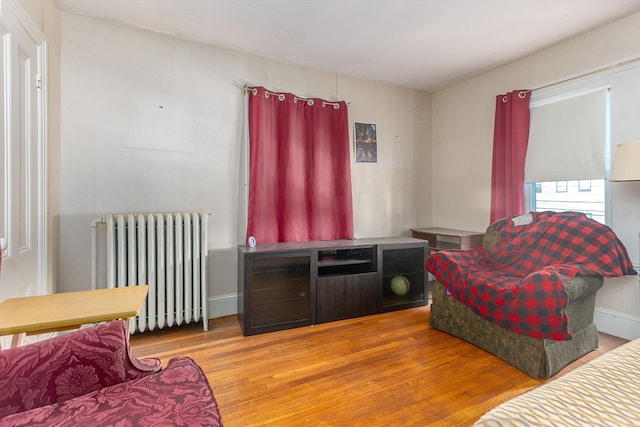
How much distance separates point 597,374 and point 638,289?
7.38 ft

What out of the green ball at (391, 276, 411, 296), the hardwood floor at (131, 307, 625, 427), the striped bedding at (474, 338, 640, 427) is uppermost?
the striped bedding at (474, 338, 640, 427)

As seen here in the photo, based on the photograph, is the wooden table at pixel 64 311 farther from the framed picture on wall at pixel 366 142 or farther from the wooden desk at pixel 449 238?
the wooden desk at pixel 449 238

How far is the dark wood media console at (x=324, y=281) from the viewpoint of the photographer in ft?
8.14

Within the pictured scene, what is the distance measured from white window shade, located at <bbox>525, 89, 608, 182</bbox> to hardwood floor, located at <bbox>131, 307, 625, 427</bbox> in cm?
140

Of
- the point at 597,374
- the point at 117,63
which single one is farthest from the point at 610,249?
the point at 117,63

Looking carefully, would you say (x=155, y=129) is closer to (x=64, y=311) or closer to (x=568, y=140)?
(x=64, y=311)

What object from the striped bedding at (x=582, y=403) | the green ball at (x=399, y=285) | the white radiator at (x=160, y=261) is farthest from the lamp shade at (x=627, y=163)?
the white radiator at (x=160, y=261)

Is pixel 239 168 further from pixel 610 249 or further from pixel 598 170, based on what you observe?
pixel 598 170

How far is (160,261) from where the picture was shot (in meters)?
2.31

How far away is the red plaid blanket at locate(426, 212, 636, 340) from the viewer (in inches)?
68.0

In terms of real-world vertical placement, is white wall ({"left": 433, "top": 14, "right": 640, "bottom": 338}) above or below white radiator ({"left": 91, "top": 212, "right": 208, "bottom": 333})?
above

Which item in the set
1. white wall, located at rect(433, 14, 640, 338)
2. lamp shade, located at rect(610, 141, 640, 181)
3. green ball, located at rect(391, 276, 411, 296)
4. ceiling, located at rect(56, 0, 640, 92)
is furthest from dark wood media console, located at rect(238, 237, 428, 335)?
ceiling, located at rect(56, 0, 640, 92)

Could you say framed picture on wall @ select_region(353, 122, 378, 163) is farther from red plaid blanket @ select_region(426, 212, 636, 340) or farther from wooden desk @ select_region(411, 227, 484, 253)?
red plaid blanket @ select_region(426, 212, 636, 340)

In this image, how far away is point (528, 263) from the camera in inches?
90.7
